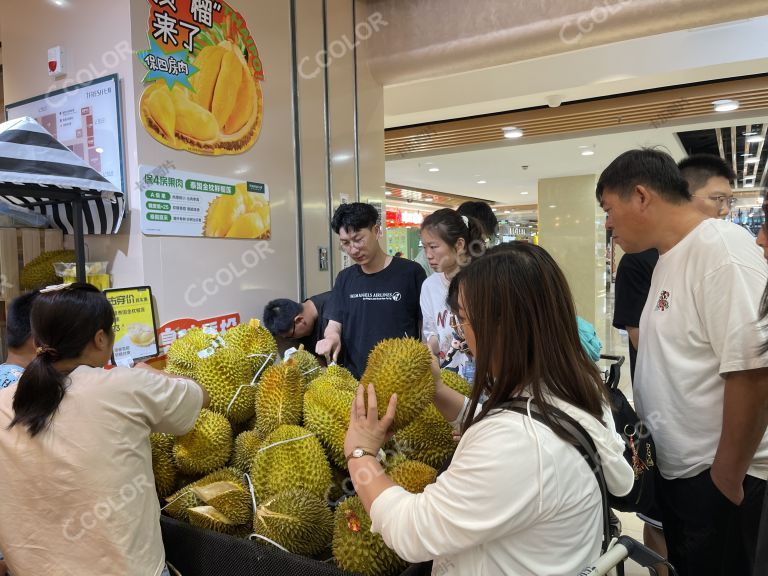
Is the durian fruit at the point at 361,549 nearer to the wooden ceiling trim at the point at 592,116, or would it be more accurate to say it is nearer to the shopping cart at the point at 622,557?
the shopping cart at the point at 622,557

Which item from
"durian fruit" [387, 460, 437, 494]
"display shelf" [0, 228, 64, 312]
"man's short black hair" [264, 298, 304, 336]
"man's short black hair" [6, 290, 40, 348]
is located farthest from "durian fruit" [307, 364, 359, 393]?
"display shelf" [0, 228, 64, 312]

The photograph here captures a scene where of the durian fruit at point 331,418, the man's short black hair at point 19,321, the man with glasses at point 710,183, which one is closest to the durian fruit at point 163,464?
the durian fruit at point 331,418

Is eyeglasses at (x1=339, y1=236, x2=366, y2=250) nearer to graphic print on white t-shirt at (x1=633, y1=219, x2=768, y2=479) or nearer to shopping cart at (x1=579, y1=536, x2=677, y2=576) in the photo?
graphic print on white t-shirt at (x1=633, y1=219, x2=768, y2=479)

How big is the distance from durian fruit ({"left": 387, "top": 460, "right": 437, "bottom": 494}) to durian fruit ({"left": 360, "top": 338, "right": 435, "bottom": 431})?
3.5 inches

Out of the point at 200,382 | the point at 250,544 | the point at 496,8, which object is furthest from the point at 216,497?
the point at 496,8

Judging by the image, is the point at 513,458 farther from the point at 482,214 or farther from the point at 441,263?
the point at 482,214

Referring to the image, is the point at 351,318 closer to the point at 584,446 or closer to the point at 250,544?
the point at 250,544

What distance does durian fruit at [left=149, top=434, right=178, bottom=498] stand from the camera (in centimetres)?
121

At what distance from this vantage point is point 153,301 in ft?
6.95

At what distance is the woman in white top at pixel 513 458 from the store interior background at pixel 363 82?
1675 millimetres

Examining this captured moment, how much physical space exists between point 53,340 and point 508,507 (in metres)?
1.02

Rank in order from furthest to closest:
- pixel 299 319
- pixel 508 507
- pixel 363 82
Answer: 1. pixel 363 82
2. pixel 299 319
3. pixel 508 507

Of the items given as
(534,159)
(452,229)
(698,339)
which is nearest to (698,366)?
(698,339)

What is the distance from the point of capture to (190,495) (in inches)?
43.6
